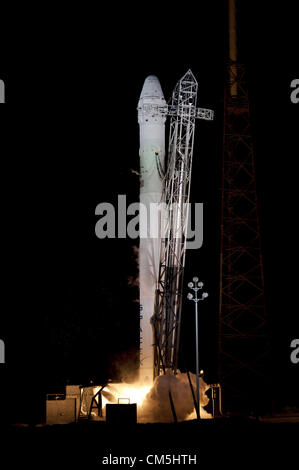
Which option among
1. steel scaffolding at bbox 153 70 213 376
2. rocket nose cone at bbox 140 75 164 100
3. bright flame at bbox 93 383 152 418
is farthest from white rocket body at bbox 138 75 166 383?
bright flame at bbox 93 383 152 418

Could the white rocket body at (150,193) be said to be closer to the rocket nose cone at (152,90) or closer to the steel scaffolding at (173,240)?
the rocket nose cone at (152,90)

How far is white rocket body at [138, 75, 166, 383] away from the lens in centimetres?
2745

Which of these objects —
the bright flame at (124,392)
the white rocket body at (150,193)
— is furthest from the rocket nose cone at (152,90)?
the bright flame at (124,392)

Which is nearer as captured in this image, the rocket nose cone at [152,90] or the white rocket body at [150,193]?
the white rocket body at [150,193]

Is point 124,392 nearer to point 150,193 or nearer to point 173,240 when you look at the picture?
point 173,240

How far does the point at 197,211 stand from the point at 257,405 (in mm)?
12016

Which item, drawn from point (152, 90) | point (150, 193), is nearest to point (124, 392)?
point (150, 193)

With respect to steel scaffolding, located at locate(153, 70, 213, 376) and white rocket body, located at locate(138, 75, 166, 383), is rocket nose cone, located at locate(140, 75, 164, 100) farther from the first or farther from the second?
steel scaffolding, located at locate(153, 70, 213, 376)

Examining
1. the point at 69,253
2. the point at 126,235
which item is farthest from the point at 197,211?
the point at 69,253

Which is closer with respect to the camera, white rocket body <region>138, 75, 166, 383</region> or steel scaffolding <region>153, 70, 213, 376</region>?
steel scaffolding <region>153, 70, 213, 376</region>

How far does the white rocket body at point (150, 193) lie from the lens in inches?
1081

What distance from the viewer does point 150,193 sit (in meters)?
27.8

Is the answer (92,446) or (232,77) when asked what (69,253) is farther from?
(92,446)

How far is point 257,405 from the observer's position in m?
26.3
